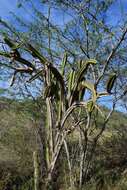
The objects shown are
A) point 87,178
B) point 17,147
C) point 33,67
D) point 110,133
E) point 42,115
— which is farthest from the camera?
point 110,133

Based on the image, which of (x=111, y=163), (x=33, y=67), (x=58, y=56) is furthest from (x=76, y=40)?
(x=111, y=163)

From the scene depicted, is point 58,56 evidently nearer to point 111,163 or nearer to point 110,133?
point 111,163

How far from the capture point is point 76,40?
538 inches

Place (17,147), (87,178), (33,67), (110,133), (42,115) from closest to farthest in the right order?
(33,67), (87,178), (42,115), (17,147), (110,133)

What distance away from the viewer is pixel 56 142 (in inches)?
407

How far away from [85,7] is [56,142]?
14.6ft

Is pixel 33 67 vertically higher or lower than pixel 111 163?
higher

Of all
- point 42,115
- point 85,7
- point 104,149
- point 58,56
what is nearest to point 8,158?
point 42,115

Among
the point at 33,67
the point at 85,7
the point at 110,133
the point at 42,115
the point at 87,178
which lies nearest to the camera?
the point at 33,67

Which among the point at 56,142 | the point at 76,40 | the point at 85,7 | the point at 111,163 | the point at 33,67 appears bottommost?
the point at 111,163

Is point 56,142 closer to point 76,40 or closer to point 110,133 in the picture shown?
point 76,40

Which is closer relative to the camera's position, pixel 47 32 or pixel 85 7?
pixel 85 7

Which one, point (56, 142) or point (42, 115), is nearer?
point (56, 142)

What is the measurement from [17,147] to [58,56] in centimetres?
525
